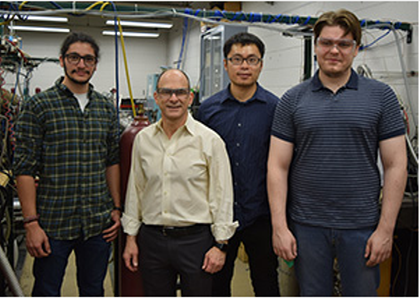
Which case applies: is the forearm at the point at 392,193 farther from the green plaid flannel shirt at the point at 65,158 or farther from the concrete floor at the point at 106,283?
the concrete floor at the point at 106,283

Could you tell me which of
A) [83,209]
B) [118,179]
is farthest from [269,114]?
[83,209]

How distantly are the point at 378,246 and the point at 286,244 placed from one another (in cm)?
34

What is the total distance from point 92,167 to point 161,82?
0.47 metres

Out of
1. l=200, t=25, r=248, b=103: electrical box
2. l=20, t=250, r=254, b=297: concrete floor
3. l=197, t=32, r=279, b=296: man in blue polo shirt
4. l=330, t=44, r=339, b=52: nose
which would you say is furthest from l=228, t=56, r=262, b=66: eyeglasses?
l=200, t=25, r=248, b=103: electrical box

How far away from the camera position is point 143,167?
1625 mm

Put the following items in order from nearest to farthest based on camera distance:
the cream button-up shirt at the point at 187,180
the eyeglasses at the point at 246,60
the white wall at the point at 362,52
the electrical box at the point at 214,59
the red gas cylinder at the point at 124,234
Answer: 1. the cream button-up shirt at the point at 187,180
2. the eyeglasses at the point at 246,60
3. the red gas cylinder at the point at 124,234
4. the white wall at the point at 362,52
5. the electrical box at the point at 214,59

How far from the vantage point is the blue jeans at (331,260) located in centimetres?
151

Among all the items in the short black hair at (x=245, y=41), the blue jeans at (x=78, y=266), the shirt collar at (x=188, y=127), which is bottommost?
the blue jeans at (x=78, y=266)

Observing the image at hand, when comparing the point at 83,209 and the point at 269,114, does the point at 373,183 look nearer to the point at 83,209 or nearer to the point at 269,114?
the point at 269,114

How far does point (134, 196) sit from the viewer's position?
1.67m

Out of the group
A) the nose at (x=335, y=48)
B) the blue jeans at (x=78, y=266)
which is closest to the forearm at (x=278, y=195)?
the nose at (x=335, y=48)

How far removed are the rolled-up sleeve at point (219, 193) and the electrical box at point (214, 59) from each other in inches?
137

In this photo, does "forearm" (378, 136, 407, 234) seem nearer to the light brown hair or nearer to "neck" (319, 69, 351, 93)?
"neck" (319, 69, 351, 93)

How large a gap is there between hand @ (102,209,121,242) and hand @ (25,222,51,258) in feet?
0.80
